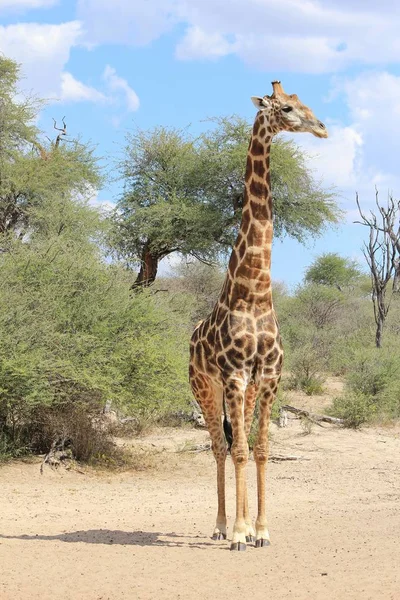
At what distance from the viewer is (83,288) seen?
43.8 feet

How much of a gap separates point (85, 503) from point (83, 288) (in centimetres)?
363

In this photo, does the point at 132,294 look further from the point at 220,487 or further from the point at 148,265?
the point at 148,265

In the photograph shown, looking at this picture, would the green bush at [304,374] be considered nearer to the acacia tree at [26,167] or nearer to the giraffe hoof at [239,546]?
the acacia tree at [26,167]

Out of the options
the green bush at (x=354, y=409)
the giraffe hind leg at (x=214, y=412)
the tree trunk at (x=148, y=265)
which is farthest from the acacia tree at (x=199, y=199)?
the giraffe hind leg at (x=214, y=412)

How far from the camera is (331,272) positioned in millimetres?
41938

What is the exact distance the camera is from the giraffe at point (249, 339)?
791 cm

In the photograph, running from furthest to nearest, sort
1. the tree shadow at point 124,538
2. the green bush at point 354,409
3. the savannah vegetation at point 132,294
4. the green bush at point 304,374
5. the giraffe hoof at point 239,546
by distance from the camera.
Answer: the green bush at point 304,374 → the green bush at point 354,409 → the savannah vegetation at point 132,294 → the tree shadow at point 124,538 → the giraffe hoof at point 239,546

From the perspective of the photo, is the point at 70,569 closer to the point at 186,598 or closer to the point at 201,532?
the point at 186,598

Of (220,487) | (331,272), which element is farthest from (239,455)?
(331,272)

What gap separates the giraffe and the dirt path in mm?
686

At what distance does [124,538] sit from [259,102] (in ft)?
13.9

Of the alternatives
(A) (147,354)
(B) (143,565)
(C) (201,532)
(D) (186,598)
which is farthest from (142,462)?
(D) (186,598)

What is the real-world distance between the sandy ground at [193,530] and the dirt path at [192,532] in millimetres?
14

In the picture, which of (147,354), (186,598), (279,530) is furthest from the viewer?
(147,354)
